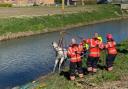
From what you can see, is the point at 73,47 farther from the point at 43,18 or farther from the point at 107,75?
the point at 43,18

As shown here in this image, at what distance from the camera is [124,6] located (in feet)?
417

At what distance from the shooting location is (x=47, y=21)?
81.8 metres

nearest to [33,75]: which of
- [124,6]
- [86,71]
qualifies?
[86,71]

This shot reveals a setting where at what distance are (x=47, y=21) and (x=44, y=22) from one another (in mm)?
1960

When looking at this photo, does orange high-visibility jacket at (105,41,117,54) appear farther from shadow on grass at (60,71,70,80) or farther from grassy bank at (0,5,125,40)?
grassy bank at (0,5,125,40)

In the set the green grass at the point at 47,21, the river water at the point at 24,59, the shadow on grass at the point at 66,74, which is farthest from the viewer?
the green grass at the point at 47,21

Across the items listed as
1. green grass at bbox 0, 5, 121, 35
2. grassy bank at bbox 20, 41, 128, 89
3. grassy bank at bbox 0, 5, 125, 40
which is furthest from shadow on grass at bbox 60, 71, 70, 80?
green grass at bbox 0, 5, 121, 35

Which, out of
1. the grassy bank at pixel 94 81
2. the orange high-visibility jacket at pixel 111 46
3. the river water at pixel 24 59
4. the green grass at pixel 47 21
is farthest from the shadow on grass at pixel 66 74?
the green grass at pixel 47 21

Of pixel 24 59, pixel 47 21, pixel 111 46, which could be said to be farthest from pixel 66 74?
pixel 47 21

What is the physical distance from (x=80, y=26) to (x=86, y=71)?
5862cm

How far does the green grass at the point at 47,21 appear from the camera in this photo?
70438 mm

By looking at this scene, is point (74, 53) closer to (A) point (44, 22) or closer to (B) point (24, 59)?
(B) point (24, 59)

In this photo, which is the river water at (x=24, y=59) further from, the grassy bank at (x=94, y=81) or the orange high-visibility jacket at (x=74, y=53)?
the orange high-visibility jacket at (x=74, y=53)

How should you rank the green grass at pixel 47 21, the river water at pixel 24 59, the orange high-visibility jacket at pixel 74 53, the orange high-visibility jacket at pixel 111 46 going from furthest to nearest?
the green grass at pixel 47 21 → the river water at pixel 24 59 → the orange high-visibility jacket at pixel 111 46 → the orange high-visibility jacket at pixel 74 53
